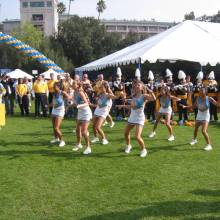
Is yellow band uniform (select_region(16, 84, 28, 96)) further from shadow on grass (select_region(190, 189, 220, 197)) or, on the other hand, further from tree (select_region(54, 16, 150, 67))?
tree (select_region(54, 16, 150, 67))

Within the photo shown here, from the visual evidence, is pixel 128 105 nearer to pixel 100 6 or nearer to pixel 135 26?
pixel 100 6

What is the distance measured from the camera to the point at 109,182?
6.62 meters

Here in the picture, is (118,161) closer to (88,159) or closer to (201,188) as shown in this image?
(88,159)

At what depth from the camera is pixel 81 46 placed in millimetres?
56469

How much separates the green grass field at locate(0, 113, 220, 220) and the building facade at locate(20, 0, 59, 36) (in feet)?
351

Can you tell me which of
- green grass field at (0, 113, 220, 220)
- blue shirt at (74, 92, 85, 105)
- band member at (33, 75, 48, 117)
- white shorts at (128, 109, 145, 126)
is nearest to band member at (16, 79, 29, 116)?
band member at (33, 75, 48, 117)

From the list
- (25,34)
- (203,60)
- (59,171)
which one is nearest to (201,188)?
(59,171)

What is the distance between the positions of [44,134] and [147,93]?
15.2ft

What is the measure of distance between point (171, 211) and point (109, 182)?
1.67 meters

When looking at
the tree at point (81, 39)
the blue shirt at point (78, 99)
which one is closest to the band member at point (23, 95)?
the blue shirt at point (78, 99)

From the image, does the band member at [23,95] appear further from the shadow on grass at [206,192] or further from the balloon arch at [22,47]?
the shadow on grass at [206,192]

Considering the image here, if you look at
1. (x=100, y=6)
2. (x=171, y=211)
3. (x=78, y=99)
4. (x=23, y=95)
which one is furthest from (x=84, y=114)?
(x=100, y=6)

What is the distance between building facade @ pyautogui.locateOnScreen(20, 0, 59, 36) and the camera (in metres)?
113

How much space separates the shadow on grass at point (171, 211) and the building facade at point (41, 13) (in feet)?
366
